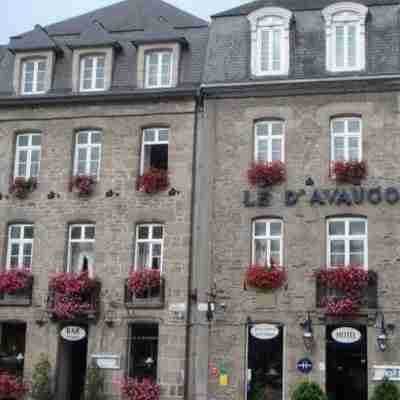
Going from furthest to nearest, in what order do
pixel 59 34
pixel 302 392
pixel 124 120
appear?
1. pixel 59 34
2. pixel 124 120
3. pixel 302 392

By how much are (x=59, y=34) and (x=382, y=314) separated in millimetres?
13965

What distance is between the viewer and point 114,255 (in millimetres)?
25703

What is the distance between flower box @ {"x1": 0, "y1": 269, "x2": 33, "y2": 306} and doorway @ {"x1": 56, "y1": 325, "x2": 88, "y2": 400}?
5.39 ft

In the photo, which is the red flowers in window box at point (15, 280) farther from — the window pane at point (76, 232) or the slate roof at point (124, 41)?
the slate roof at point (124, 41)

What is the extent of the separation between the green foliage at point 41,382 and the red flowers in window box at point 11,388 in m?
0.33

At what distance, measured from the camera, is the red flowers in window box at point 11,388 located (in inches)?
990

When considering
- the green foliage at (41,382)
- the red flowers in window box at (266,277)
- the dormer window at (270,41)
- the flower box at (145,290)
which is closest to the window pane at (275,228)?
the red flowers in window box at (266,277)

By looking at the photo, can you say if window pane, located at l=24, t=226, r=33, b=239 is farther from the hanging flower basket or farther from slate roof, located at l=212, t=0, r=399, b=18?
the hanging flower basket

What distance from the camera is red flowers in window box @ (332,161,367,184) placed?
2423 centimetres

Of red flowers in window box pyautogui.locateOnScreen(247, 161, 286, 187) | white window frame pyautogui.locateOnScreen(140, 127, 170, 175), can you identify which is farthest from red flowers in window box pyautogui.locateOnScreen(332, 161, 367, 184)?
white window frame pyautogui.locateOnScreen(140, 127, 170, 175)

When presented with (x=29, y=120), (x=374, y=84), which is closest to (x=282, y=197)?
(x=374, y=84)

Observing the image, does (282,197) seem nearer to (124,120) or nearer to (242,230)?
(242,230)

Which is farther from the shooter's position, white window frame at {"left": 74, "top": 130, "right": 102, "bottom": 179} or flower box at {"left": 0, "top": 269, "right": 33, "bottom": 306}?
white window frame at {"left": 74, "top": 130, "right": 102, "bottom": 179}

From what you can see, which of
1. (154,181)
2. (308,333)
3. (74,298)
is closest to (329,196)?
(308,333)
